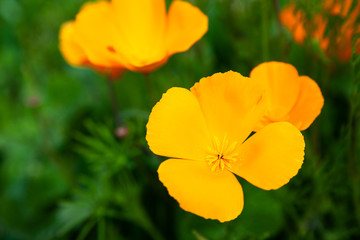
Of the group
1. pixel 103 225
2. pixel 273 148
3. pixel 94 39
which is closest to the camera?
pixel 273 148

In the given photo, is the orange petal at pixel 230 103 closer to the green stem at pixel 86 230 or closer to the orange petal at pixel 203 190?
the orange petal at pixel 203 190

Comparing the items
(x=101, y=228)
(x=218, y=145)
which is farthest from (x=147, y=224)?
(x=218, y=145)

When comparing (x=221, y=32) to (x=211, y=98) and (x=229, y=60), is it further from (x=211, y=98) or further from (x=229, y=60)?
(x=211, y=98)

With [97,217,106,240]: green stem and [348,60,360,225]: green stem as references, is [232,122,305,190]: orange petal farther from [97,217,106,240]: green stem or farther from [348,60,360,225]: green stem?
[97,217,106,240]: green stem

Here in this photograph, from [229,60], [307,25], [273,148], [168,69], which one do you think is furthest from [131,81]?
[273,148]

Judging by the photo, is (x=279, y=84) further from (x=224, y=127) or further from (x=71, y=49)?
(x=71, y=49)

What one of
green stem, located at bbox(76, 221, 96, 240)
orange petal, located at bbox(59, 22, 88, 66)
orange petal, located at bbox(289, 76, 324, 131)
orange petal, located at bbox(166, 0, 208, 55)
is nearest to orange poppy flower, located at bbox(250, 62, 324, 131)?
orange petal, located at bbox(289, 76, 324, 131)
